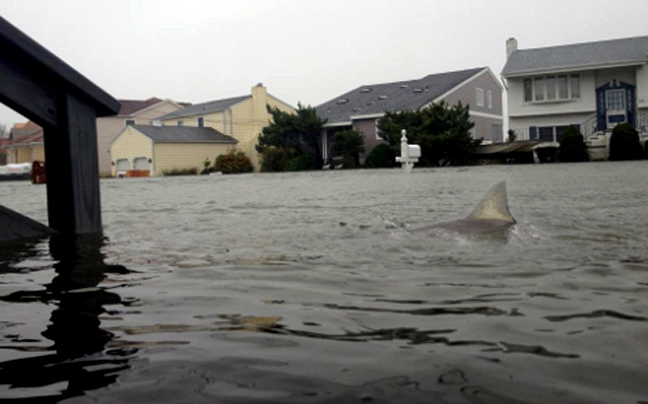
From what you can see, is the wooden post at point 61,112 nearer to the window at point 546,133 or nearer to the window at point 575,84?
the window at point 546,133

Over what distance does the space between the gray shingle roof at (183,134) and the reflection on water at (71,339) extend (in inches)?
1698

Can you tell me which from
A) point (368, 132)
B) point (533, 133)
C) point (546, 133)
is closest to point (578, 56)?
point (546, 133)

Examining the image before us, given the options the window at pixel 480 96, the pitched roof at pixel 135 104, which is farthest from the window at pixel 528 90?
the pitched roof at pixel 135 104

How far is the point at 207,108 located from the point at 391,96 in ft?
56.6

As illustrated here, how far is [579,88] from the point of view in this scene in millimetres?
34625

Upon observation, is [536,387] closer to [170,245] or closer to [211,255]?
[211,255]

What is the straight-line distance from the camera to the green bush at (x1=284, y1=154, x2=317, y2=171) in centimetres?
3794

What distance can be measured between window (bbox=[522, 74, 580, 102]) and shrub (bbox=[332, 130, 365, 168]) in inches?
364

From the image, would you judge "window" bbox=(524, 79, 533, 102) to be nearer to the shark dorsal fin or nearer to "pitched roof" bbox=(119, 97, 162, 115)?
the shark dorsal fin

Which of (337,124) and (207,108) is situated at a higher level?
(207,108)

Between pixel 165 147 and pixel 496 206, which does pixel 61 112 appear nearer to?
pixel 496 206

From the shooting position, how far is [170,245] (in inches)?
192

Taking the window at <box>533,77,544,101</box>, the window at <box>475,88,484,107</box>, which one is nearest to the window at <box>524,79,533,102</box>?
the window at <box>533,77,544,101</box>

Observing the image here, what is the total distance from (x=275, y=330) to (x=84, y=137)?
12.3 ft
